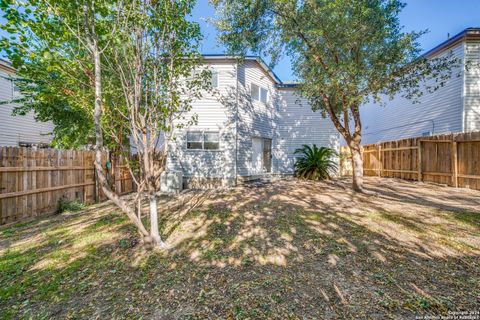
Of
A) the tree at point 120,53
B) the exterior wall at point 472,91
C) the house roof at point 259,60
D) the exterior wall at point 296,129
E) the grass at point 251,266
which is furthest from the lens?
the exterior wall at point 296,129

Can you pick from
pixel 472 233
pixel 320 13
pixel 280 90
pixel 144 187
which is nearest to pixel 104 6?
pixel 144 187

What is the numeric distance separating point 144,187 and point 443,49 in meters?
14.8

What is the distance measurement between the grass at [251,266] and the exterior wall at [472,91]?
22.9ft

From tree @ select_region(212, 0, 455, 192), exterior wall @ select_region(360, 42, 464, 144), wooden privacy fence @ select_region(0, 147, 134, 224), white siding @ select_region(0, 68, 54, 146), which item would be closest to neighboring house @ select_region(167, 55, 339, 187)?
tree @ select_region(212, 0, 455, 192)

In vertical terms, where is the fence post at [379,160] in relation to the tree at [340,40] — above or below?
below

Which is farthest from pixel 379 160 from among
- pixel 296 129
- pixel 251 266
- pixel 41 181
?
pixel 41 181

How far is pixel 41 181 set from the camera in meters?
5.85

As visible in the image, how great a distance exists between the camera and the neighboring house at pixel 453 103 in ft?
32.1

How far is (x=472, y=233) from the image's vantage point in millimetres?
4027

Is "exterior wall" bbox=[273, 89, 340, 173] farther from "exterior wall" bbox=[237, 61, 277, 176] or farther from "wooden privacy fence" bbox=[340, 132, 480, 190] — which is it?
"wooden privacy fence" bbox=[340, 132, 480, 190]

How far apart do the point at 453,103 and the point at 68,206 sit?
16195 millimetres

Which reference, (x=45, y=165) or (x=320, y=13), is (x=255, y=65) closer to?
(x=320, y=13)

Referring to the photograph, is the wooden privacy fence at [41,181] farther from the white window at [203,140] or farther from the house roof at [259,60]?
the house roof at [259,60]

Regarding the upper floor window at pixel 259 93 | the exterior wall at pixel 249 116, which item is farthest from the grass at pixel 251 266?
the upper floor window at pixel 259 93
